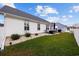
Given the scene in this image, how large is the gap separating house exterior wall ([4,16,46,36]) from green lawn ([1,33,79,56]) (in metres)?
0.23

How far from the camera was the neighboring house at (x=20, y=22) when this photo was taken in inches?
158

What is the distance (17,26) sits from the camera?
411 cm

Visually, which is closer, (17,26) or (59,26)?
(17,26)

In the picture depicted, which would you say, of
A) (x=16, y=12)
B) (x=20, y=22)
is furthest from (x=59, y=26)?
(x=16, y=12)

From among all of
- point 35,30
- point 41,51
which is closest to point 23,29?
point 35,30


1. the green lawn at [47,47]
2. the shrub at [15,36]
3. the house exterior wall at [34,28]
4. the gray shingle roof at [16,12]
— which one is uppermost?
the gray shingle roof at [16,12]

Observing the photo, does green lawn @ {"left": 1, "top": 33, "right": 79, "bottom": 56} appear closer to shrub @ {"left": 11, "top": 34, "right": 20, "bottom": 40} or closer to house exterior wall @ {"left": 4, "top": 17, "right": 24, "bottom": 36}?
shrub @ {"left": 11, "top": 34, "right": 20, "bottom": 40}

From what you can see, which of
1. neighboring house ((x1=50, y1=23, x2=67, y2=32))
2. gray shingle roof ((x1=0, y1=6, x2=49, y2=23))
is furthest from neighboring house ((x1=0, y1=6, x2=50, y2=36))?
neighboring house ((x1=50, y1=23, x2=67, y2=32))

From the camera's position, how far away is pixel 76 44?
13.3 ft

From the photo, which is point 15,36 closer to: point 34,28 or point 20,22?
point 20,22

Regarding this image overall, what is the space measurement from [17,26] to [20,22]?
0.39 ft

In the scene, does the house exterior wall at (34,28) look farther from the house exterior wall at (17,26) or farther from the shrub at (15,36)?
the shrub at (15,36)

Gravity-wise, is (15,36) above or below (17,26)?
below

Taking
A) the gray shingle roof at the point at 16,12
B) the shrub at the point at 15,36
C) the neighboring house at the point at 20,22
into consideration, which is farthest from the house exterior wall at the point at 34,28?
the shrub at the point at 15,36
